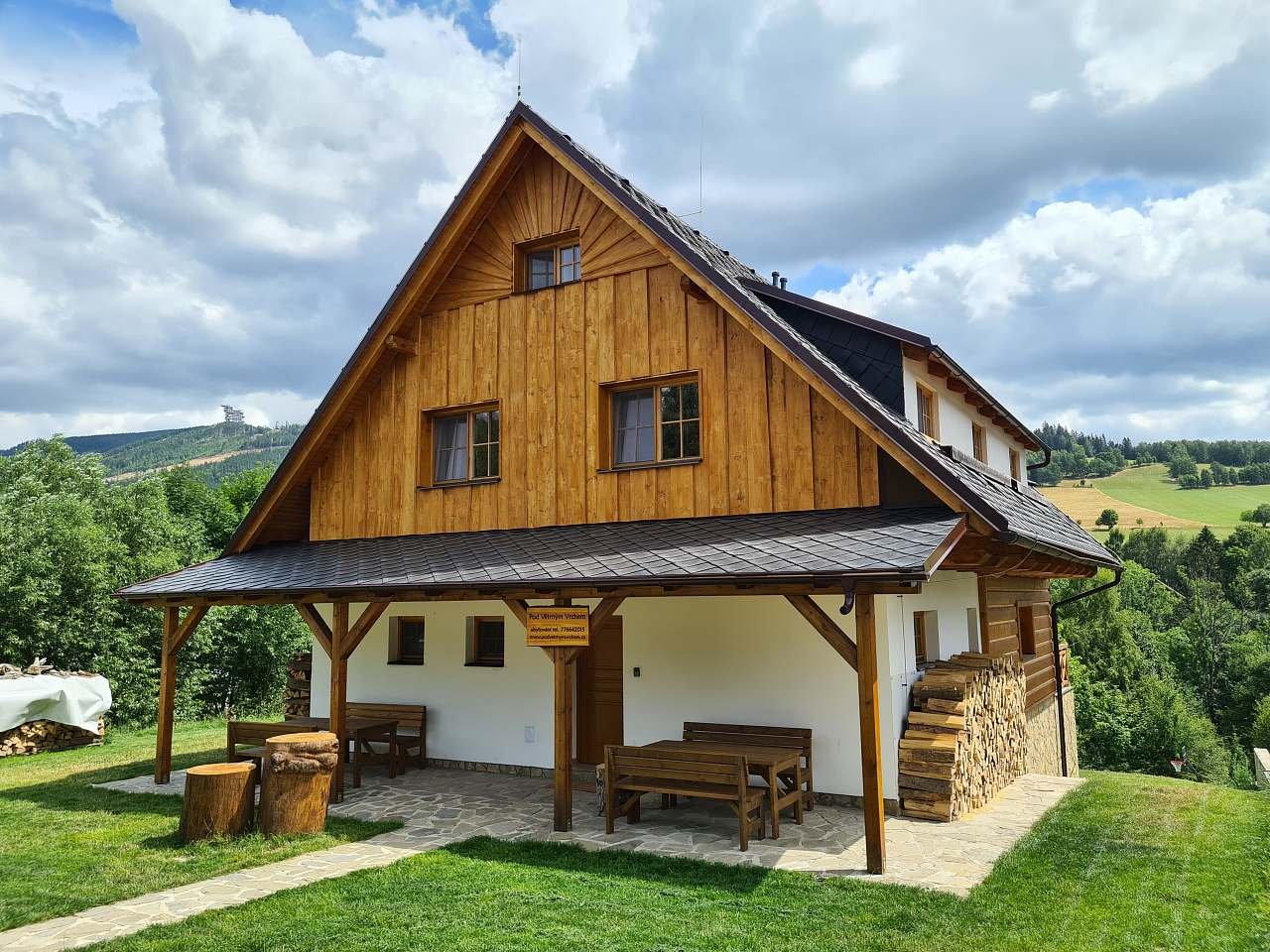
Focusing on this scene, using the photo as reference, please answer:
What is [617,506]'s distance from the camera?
996 centimetres

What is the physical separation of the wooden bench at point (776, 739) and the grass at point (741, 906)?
202 cm

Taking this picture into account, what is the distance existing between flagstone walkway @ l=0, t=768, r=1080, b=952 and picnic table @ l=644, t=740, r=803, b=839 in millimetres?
220

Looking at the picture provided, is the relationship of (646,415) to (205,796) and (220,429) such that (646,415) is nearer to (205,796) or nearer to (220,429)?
(205,796)

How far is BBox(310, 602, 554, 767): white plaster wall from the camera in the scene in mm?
10812

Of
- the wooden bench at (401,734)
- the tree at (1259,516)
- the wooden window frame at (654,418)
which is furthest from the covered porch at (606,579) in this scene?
the tree at (1259,516)

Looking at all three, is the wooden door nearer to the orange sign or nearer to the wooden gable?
the wooden gable

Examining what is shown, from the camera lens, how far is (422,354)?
11609 millimetres

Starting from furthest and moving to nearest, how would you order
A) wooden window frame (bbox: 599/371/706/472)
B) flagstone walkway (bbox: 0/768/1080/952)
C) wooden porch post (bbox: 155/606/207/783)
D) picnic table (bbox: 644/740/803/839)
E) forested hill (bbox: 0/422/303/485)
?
1. forested hill (bbox: 0/422/303/485)
2. wooden porch post (bbox: 155/606/207/783)
3. wooden window frame (bbox: 599/371/706/472)
4. picnic table (bbox: 644/740/803/839)
5. flagstone walkway (bbox: 0/768/1080/952)

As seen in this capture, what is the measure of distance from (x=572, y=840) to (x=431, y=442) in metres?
5.83

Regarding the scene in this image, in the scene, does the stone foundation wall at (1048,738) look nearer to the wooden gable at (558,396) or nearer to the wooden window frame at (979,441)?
the wooden window frame at (979,441)

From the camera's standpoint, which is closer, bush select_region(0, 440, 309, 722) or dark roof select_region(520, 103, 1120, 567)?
dark roof select_region(520, 103, 1120, 567)

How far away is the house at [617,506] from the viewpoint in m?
8.03

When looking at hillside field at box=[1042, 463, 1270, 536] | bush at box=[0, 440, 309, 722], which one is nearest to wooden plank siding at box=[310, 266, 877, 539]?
bush at box=[0, 440, 309, 722]

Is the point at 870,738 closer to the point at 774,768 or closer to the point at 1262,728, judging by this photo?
the point at 774,768
